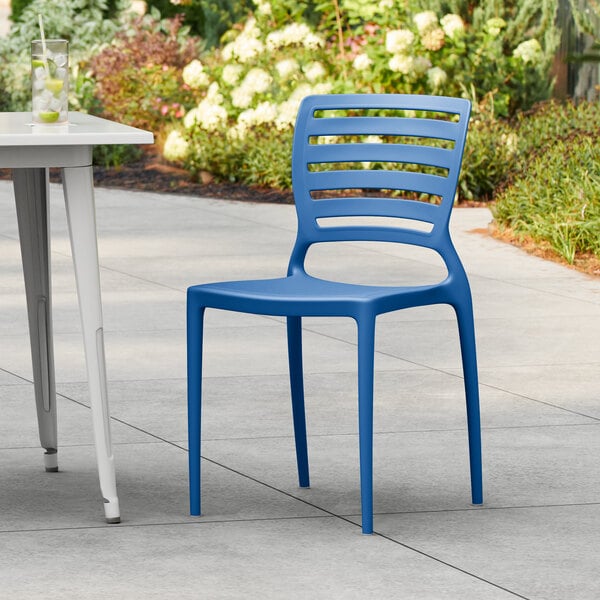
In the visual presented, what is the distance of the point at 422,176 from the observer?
4.56 metres

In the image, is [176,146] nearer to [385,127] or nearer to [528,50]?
[528,50]

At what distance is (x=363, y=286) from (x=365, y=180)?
22.4 inches

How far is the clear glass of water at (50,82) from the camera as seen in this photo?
4.21m

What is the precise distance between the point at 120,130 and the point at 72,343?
9.23 feet

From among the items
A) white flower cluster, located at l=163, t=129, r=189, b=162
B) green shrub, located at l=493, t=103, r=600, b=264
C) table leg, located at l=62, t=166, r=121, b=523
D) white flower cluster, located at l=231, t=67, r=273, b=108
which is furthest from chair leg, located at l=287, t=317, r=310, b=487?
white flower cluster, located at l=231, t=67, r=273, b=108

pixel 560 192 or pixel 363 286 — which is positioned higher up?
pixel 363 286

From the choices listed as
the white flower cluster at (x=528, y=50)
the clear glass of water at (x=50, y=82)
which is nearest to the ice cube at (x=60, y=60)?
the clear glass of water at (x=50, y=82)

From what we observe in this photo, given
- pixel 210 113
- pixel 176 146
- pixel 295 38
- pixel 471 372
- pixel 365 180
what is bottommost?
pixel 176 146

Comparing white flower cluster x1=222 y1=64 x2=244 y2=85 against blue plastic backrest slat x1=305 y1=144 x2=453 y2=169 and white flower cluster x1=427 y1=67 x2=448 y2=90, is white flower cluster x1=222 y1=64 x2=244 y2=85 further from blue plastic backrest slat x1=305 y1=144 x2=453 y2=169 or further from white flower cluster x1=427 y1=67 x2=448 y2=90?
blue plastic backrest slat x1=305 y1=144 x2=453 y2=169

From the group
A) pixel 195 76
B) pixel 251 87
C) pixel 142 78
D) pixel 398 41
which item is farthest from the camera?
pixel 142 78

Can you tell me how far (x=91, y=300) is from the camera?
4.10 metres

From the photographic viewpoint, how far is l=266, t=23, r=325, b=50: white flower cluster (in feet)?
47.9

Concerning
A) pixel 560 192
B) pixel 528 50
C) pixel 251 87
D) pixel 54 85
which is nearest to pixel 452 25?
pixel 528 50

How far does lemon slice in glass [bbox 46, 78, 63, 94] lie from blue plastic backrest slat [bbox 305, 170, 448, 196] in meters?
0.86
